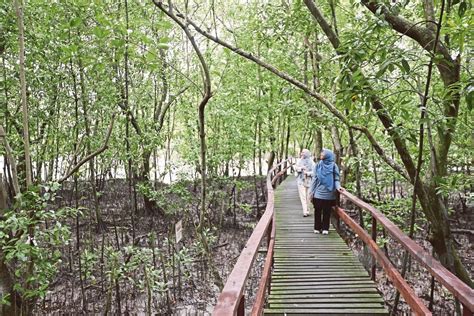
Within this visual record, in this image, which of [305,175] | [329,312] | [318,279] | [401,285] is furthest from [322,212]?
[401,285]

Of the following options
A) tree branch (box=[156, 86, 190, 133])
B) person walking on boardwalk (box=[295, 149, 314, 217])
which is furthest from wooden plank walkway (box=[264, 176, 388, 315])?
tree branch (box=[156, 86, 190, 133])

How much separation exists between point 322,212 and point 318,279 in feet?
8.67

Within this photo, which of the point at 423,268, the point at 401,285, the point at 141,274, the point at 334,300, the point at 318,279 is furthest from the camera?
the point at 423,268

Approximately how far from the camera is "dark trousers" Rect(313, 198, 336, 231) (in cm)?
703

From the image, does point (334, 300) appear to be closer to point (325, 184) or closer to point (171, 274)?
point (325, 184)

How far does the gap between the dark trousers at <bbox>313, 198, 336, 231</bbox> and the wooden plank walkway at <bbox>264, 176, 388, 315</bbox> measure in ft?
0.65

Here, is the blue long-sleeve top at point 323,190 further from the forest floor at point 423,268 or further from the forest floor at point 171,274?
the forest floor at point 171,274

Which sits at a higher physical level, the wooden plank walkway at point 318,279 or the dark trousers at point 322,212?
the dark trousers at point 322,212

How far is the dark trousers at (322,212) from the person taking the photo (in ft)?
23.1

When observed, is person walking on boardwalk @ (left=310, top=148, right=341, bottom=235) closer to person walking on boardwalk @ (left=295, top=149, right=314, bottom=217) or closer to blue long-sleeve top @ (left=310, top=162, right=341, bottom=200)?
blue long-sleeve top @ (left=310, top=162, right=341, bottom=200)

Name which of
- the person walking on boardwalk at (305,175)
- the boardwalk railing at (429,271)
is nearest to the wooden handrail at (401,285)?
the boardwalk railing at (429,271)

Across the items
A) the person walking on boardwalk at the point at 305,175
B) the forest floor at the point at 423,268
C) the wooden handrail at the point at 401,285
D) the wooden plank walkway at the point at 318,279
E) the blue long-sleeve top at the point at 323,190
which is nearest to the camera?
the wooden handrail at the point at 401,285

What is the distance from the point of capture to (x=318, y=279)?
5.14 meters

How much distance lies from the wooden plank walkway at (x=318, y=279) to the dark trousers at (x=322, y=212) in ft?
0.65
